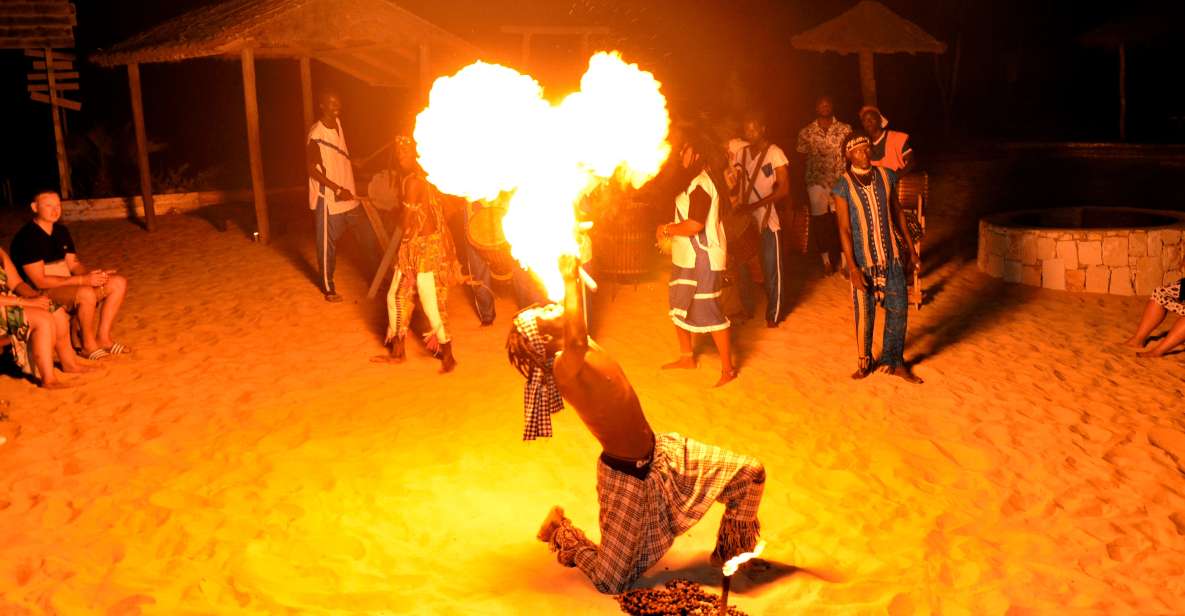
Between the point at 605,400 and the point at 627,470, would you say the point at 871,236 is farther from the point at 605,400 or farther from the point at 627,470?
the point at 605,400

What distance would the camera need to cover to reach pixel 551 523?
5152mm

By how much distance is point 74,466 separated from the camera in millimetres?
6270

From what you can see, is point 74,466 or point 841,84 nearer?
point 74,466

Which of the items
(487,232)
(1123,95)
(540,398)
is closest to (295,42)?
(487,232)

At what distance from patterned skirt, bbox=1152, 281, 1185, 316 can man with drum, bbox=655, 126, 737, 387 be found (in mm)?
3883

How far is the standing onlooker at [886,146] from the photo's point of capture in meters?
9.71

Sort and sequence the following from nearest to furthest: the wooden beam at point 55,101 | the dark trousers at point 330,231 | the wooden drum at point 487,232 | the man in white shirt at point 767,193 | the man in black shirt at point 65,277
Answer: the man in black shirt at point 65,277 → the wooden drum at point 487,232 → the man in white shirt at point 767,193 → the dark trousers at point 330,231 → the wooden beam at point 55,101


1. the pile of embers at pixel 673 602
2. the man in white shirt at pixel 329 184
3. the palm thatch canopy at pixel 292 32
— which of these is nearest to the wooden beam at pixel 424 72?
the palm thatch canopy at pixel 292 32

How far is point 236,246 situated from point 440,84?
8807 mm

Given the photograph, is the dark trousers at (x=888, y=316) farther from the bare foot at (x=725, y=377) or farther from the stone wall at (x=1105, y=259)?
the stone wall at (x=1105, y=259)

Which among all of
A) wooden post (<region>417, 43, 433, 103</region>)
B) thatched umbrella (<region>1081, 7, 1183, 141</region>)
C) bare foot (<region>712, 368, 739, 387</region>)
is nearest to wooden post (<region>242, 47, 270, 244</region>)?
wooden post (<region>417, 43, 433, 103</region>)

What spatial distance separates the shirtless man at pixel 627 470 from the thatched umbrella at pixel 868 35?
9082 mm

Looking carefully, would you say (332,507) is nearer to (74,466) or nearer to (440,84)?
(74,466)

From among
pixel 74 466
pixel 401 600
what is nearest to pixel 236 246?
pixel 74 466
